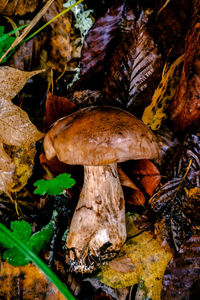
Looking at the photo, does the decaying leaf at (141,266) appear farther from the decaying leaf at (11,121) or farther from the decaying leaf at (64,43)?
the decaying leaf at (64,43)

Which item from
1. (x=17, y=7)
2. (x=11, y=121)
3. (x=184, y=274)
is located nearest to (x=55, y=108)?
(x=11, y=121)

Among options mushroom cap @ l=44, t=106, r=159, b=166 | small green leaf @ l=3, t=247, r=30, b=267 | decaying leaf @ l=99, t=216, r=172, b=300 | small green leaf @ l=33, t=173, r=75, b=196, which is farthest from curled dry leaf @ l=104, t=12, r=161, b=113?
small green leaf @ l=3, t=247, r=30, b=267

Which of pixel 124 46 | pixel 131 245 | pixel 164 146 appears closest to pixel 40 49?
pixel 124 46

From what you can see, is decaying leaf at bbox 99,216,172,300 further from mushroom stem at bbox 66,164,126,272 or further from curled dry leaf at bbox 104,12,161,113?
curled dry leaf at bbox 104,12,161,113

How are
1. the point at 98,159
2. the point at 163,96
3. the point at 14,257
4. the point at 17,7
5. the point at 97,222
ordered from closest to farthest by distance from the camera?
the point at 98,159, the point at 14,257, the point at 97,222, the point at 17,7, the point at 163,96

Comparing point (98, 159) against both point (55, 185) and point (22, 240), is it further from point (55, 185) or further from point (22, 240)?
point (22, 240)

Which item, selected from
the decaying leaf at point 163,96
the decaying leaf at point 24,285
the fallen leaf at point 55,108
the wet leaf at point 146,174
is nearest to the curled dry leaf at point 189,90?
the decaying leaf at point 163,96

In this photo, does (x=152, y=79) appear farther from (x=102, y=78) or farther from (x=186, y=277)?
(x=186, y=277)
